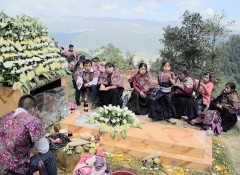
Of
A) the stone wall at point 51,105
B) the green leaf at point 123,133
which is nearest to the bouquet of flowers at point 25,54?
the stone wall at point 51,105

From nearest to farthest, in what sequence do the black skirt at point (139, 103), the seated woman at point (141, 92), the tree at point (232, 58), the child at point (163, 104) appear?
the child at point (163, 104) < the seated woman at point (141, 92) < the black skirt at point (139, 103) < the tree at point (232, 58)

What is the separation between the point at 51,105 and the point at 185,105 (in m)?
3.50

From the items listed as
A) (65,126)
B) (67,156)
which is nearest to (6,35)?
(65,126)

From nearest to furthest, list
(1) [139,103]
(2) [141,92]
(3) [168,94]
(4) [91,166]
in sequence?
(4) [91,166], (3) [168,94], (2) [141,92], (1) [139,103]

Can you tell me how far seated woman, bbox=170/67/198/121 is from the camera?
7.12 meters

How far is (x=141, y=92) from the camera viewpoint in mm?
7609

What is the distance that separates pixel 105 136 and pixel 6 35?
2.77m

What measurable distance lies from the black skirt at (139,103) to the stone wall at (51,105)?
2.10 metres

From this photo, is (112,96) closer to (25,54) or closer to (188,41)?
(25,54)

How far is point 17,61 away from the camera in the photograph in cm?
518

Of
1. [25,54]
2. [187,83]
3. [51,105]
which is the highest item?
[25,54]

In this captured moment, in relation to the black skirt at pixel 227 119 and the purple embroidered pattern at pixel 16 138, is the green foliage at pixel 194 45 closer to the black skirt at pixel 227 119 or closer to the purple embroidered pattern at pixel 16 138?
the black skirt at pixel 227 119

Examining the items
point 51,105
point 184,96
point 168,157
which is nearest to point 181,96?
point 184,96

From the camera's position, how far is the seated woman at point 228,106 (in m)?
6.94
